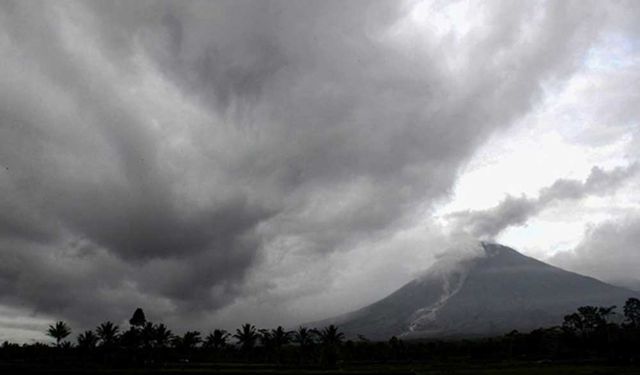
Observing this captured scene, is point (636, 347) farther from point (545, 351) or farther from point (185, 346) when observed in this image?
point (185, 346)

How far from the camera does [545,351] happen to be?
121312 mm

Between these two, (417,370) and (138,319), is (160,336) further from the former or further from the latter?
(417,370)

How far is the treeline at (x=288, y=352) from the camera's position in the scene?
373 ft

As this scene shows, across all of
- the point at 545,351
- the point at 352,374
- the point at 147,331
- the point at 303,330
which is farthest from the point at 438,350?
the point at 147,331

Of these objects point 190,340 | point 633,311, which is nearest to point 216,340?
point 190,340

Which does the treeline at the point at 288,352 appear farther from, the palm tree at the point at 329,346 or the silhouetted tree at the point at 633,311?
the silhouetted tree at the point at 633,311

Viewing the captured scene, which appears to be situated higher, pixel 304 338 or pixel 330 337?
pixel 304 338

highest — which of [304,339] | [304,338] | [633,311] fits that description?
[633,311]

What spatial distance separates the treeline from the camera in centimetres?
11356

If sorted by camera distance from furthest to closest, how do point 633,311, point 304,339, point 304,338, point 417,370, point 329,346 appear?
point 633,311, point 304,339, point 304,338, point 329,346, point 417,370

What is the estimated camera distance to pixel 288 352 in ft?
443

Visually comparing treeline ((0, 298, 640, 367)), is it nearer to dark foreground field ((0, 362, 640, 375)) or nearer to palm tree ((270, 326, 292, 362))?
palm tree ((270, 326, 292, 362))

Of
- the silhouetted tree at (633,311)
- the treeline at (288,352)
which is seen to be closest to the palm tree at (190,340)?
the treeline at (288,352)

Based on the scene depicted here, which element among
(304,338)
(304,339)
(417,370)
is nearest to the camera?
(417,370)
